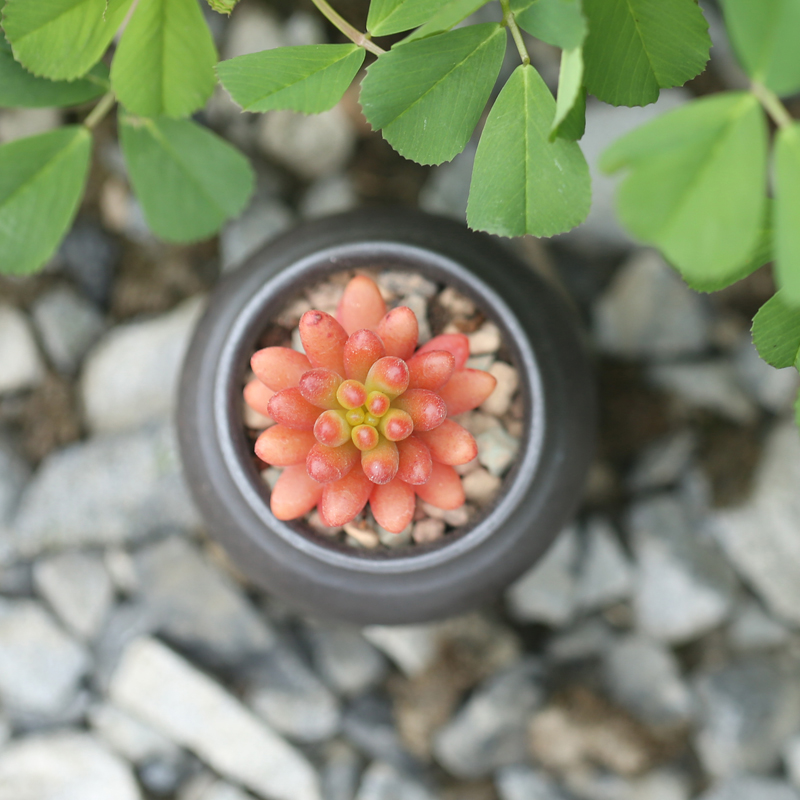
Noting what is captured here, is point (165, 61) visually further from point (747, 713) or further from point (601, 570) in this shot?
point (747, 713)

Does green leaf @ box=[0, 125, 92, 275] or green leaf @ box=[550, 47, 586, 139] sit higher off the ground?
green leaf @ box=[550, 47, 586, 139]

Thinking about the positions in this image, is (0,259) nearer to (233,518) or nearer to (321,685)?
(233,518)

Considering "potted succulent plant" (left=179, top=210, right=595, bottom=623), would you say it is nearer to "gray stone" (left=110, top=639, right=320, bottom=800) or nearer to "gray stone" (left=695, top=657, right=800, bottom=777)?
"gray stone" (left=110, top=639, right=320, bottom=800)

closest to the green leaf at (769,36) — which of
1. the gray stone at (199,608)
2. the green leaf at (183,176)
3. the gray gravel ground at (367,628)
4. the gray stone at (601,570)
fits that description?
the green leaf at (183,176)

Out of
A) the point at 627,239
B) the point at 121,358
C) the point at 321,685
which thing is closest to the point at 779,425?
the point at 627,239

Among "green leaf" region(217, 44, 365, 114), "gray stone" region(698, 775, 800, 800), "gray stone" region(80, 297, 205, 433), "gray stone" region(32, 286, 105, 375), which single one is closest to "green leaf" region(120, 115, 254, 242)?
"green leaf" region(217, 44, 365, 114)

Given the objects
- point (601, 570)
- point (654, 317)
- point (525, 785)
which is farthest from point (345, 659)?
point (654, 317)
